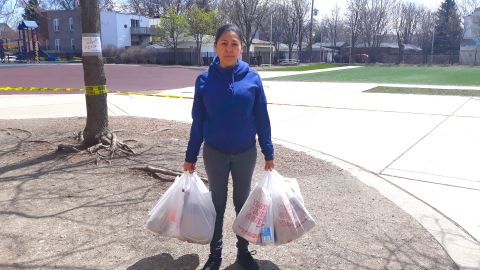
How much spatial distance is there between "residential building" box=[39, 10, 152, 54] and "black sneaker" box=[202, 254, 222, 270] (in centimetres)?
6506

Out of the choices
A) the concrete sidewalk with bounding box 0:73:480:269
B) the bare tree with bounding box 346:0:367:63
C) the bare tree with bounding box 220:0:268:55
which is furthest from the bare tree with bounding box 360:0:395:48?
the concrete sidewalk with bounding box 0:73:480:269

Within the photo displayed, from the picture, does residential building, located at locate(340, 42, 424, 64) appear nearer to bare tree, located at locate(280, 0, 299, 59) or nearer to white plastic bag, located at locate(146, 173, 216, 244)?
bare tree, located at locate(280, 0, 299, 59)

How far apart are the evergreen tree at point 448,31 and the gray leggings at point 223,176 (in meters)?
76.4

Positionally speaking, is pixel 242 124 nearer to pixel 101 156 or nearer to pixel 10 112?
pixel 101 156

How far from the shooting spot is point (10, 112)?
11.3 meters

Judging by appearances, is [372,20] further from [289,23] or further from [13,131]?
[13,131]

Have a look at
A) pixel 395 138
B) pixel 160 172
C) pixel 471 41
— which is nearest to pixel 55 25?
pixel 471 41

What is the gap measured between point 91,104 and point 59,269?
11.1 feet

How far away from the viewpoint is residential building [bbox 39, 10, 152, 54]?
217 ft

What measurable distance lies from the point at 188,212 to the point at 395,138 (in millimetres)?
6177

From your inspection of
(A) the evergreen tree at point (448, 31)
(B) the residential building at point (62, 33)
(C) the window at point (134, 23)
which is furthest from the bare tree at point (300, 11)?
(B) the residential building at point (62, 33)

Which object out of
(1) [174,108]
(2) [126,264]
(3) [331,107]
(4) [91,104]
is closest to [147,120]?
(1) [174,108]

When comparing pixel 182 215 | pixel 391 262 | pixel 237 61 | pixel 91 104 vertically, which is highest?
pixel 237 61

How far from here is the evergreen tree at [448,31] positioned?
7312cm
